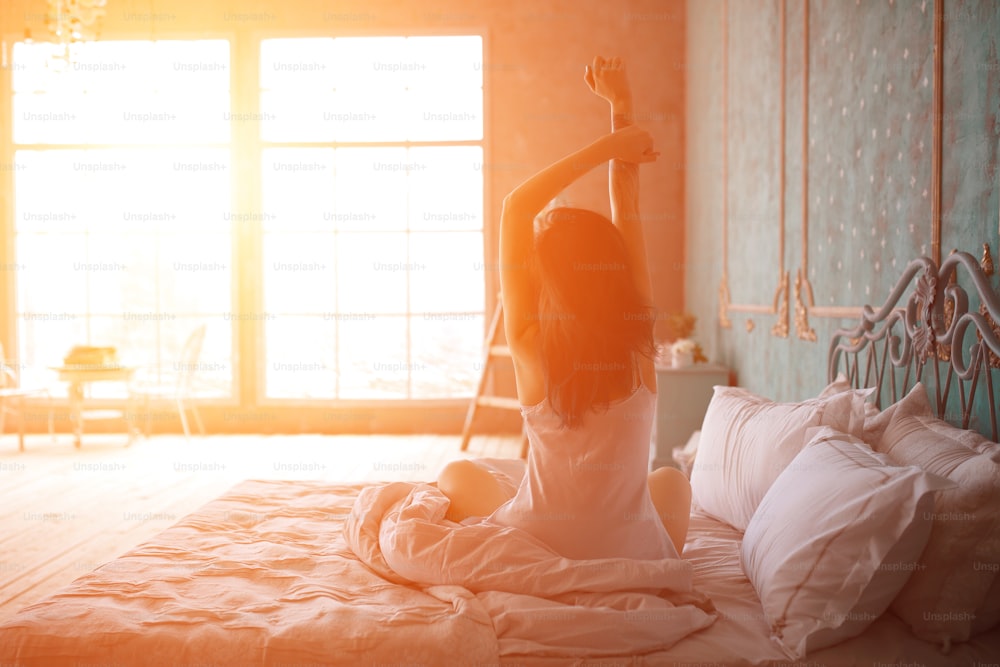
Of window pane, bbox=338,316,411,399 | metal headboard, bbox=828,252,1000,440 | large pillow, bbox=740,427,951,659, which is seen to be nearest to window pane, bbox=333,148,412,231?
window pane, bbox=338,316,411,399

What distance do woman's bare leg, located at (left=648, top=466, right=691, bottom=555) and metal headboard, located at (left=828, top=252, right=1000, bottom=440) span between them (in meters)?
0.72

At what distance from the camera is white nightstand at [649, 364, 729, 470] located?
4.79 m

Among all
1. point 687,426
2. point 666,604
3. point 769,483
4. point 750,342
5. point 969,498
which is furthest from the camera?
point 687,426

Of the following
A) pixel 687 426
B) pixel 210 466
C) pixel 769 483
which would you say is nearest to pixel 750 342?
pixel 687 426

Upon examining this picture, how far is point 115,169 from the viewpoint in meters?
6.97

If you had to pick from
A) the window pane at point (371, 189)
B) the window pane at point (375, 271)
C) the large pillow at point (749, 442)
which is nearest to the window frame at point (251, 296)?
the window pane at point (371, 189)

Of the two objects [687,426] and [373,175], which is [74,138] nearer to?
[373,175]

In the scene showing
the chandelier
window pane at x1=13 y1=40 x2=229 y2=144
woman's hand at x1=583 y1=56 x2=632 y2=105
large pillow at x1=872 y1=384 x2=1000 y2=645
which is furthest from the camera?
window pane at x1=13 y1=40 x2=229 y2=144

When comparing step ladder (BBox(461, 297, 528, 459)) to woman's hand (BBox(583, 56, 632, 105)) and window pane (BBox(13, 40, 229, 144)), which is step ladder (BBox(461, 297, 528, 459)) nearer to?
window pane (BBox(13, 40, 229, 144))

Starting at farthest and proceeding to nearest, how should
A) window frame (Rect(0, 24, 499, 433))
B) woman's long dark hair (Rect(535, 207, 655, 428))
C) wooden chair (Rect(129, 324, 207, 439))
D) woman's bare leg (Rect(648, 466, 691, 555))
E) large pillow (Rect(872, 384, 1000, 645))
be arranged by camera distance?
window frame (Rect(0, 24, 499, 433)) < wooden chair (Rect(129, 324, 207, 439)) < woman's bare leg (Rect(648, 466, 691, 555)) < woman's long dark hair (Rect(535, 207, 655, 428)) < large pillow (Rect(872, 384, 1000, 645))

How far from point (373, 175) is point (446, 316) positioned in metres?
1.28

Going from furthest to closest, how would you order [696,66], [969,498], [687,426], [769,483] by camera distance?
[696,66], [687,426], [769,483], [969,498]

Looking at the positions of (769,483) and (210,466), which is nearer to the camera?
(769,483)

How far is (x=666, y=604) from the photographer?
171 centimetres
